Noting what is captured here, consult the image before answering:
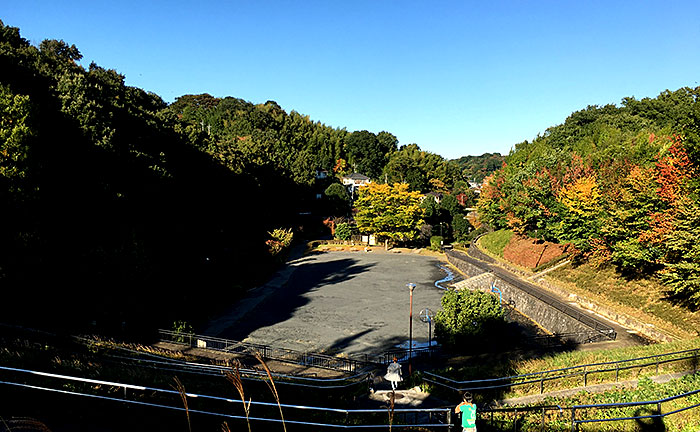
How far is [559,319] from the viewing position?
88.0 ft

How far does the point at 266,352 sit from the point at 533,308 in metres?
20.4

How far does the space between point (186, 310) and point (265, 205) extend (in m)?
31.6

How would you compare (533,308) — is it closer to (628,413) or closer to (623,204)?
(623,204)

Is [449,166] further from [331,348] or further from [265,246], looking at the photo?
[331,348]

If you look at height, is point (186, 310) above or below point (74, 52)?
below

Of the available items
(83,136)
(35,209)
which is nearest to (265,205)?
(83,136)

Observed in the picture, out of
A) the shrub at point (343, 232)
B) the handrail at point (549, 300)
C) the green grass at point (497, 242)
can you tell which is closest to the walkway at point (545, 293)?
the handrail at point (549, 300)

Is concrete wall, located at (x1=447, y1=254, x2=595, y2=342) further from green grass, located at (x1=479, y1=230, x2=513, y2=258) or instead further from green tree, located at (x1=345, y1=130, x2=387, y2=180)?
green tree, located at (x1=345, y1=130, x2=387, y2=180)

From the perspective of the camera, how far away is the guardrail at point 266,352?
20.9 meters

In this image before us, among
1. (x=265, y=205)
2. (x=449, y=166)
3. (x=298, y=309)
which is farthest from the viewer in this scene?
(x=449, y=166)

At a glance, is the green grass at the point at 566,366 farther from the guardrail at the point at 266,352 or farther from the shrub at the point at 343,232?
the shrub at the point at 343,232

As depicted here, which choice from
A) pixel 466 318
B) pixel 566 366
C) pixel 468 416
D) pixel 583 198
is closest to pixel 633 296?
pixel 583 198

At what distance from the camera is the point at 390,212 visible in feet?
203

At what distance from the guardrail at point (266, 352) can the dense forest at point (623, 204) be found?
16656 mm
